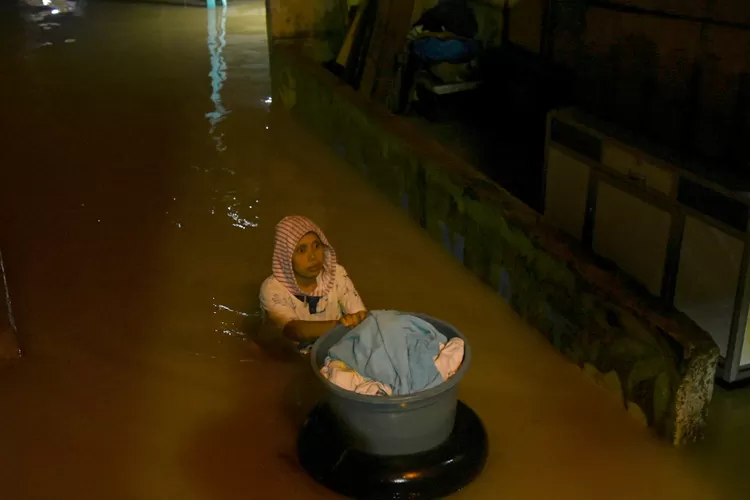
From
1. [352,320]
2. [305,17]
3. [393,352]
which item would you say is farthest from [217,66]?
[393,352]

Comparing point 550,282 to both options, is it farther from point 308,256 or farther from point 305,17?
point 305,17

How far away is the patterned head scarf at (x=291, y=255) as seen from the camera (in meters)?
2.28

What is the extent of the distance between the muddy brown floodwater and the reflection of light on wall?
4 cm

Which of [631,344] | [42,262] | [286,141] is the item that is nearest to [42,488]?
[42,262]

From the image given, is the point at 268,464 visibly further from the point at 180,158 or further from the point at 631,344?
the point at 180,158

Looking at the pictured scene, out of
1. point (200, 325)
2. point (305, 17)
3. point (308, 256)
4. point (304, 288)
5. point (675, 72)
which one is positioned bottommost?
point (200, 325)

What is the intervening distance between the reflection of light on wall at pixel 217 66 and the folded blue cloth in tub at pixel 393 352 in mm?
2800

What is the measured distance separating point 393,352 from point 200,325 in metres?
1.02

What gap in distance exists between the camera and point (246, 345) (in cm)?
258

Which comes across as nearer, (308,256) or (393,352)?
(393,352)

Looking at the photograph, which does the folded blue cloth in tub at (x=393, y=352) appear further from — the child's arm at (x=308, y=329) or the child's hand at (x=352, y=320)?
the child's arm at (x=308, y=329)

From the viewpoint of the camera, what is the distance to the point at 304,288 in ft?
7.81

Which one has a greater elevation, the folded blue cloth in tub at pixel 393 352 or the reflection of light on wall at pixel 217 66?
the folded blue cloth in tub at pixel 393 352

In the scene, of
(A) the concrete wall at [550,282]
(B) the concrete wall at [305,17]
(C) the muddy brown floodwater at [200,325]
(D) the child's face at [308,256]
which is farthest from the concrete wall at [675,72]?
(B) the concrete wall at [305,17]
